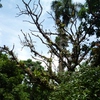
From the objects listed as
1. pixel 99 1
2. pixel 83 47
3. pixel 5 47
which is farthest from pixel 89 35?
pixel 5 47

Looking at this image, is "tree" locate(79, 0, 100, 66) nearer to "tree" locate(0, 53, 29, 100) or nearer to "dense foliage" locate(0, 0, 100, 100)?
"dense foliage" locate(0, 0, 100, 100)

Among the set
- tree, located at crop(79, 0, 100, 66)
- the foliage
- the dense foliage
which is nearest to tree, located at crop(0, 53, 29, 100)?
the dense foliage

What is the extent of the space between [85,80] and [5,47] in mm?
10068

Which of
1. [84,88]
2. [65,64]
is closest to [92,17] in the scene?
[65,64]

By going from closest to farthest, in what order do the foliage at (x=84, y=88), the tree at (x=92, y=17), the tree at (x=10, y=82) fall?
1. the foliage at (x=84, y=88)
2. the tree at (x=92, y=17)
3. the tree at (x=10, y=82)

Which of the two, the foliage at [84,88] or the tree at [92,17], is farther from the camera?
the tree at [92,17]

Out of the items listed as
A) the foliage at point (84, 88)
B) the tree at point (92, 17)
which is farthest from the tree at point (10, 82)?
the foliage at point (84, 88)

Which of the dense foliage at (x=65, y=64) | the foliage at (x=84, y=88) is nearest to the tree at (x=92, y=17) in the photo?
the dense foliage at (x=65, y=64)

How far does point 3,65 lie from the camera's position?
2041 centimetres

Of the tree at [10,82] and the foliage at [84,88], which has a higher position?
the tree at [10,82]

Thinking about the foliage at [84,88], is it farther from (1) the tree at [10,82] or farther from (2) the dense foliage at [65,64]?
(1) the tree at [10,82]

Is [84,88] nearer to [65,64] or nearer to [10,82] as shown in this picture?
[65,64]

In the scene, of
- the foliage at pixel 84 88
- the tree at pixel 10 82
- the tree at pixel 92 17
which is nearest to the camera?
the foliage at pixel 84 88

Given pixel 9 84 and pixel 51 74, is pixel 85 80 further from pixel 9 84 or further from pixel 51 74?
pixel 9 84
